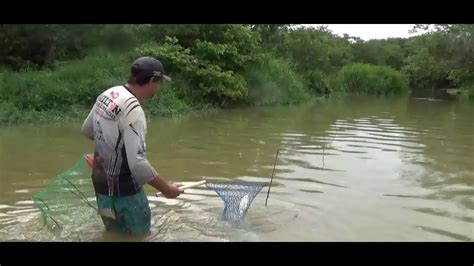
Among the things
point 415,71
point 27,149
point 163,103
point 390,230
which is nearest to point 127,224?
point 390,230

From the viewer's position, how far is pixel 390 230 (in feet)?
17.6

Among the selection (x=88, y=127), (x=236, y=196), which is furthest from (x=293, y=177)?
(x=88, y=127)

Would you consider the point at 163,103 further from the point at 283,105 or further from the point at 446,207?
the point at 446,207

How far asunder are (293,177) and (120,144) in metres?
4.06

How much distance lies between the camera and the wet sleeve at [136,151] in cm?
391

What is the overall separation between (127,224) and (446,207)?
3.66 meters

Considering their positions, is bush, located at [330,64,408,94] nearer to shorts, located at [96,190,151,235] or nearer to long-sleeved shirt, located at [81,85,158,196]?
shorts, located at [96,190,151,235]

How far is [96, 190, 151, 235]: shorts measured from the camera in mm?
4227

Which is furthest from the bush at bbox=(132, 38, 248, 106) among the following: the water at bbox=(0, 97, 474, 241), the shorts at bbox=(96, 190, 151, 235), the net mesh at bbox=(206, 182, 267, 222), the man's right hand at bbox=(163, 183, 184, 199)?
the man's right hand at bbox=(163, 183, 184, 199)

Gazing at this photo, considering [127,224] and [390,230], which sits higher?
[127,224]

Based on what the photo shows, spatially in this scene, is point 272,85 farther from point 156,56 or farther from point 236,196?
point 236,196

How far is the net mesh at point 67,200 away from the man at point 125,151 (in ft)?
2.58

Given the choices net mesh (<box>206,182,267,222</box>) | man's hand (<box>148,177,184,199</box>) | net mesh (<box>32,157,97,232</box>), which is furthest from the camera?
net mesh (<box>206,182,267,222</box>)

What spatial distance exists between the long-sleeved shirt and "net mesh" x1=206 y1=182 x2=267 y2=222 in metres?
1.13
